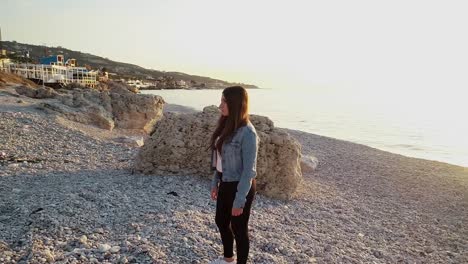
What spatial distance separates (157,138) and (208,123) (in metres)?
1.37

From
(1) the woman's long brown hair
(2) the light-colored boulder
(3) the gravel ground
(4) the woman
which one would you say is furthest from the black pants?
(2) the light-colored boulder

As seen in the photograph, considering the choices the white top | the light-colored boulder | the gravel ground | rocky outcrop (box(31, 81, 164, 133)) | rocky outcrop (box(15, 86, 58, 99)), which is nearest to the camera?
the white top

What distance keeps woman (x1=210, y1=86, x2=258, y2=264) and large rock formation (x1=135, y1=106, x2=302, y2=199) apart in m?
4.81

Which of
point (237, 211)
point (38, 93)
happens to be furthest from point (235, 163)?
point (38, 93)

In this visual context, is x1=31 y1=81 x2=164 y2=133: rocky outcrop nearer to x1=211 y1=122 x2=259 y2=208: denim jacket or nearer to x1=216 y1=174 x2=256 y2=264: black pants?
x1=216 y1=174 x2=256 y2=264: black pants

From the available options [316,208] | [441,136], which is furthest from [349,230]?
[441,136]

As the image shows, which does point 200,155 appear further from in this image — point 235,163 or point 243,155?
point 243,155

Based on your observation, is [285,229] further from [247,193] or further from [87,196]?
[87,196]

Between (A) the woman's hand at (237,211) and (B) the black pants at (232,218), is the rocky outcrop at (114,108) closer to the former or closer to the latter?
(B) the black pants at (232,218)

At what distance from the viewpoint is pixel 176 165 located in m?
9.42

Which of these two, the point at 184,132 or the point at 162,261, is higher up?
the point at 184,132

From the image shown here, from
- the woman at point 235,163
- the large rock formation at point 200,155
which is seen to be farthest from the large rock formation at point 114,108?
the woman at point 235,163

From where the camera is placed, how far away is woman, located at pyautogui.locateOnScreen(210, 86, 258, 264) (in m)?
4.12

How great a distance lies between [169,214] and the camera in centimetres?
649
